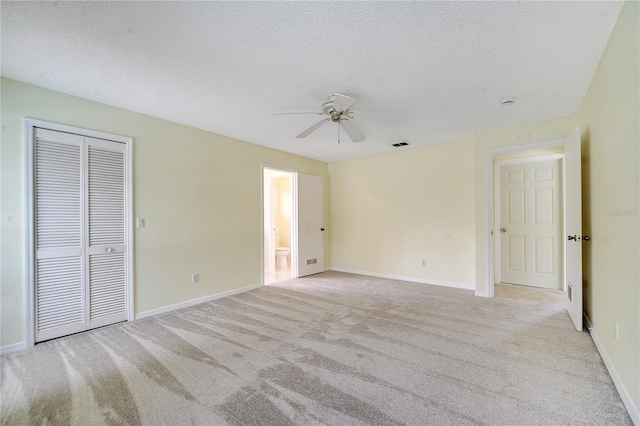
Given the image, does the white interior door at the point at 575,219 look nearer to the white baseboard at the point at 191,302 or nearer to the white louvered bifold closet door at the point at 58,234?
the white baseboard at the point at 191,302

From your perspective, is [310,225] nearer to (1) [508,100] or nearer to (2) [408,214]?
(2) [408,214]

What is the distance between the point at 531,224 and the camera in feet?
14.7

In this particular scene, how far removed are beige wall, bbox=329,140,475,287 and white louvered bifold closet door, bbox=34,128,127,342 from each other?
401cm

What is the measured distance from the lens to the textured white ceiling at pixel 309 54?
1.67m

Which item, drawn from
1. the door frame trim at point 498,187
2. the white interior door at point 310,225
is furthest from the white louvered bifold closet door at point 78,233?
the door frame trim at point 498,187

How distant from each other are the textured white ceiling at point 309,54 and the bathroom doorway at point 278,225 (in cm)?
226

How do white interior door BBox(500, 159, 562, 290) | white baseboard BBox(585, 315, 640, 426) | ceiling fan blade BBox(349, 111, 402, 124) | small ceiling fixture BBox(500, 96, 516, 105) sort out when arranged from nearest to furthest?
white baseboard BBox(585, 315, 640, 426), ceiling fan blade BBox(349, 111, 402, 124), small ceiling fixture BBox(500, 96, 516, 105), white interior door BBox(500, 159, 562, 290)

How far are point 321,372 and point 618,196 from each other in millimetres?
2421

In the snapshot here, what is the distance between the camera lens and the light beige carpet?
1621 mm

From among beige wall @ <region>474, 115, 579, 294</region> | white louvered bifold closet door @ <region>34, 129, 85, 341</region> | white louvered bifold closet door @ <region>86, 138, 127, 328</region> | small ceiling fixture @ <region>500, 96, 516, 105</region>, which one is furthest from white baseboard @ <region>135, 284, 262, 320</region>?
small ceiling fixture @ <region>500, 96, 516, 105</region>

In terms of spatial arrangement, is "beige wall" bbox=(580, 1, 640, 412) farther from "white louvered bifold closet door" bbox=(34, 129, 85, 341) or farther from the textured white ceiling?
"white louvered bifold closet door" bbox=(34, 129, 85, 341)

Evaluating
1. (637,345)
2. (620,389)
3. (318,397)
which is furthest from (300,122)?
(620,389)

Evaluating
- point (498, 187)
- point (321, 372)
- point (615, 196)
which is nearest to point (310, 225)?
point (498, 187)

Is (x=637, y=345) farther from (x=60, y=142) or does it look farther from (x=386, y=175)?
(x=60, y=142)
